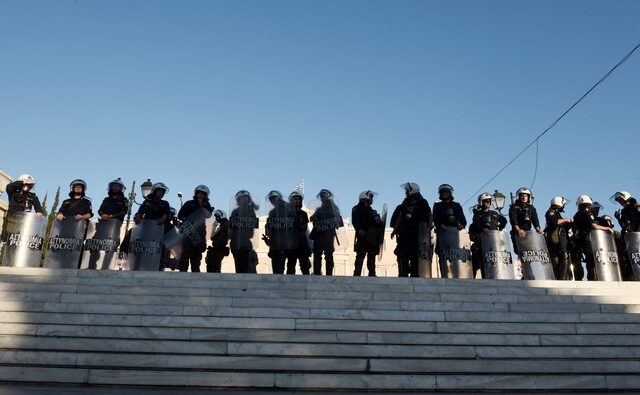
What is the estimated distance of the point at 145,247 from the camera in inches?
357

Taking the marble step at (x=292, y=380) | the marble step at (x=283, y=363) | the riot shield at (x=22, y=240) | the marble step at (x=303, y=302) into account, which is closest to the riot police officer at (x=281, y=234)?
the marble step at (x=303, y=302)

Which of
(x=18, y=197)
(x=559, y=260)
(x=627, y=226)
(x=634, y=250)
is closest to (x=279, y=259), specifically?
(x=18, y=197)

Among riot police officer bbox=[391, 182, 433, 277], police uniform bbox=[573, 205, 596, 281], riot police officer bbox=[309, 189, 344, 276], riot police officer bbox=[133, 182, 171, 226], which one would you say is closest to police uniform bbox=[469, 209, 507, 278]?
riot police officer bbox=[391, 182, 433, 277]

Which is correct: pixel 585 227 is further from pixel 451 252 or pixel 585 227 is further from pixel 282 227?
pixel 282 227

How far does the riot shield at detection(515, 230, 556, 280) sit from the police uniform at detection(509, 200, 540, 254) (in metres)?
0.09

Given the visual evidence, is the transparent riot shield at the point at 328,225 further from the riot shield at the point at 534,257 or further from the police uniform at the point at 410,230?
the riot shield at the point at 534,257

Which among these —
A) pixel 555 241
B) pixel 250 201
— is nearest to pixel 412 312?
pixel 250 201

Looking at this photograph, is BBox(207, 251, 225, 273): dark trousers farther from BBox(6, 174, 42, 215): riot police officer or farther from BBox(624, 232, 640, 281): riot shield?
BBox(624, 232, 640, 281): riot shield

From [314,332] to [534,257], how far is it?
559 cm

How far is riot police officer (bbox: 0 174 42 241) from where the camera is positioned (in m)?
8.89

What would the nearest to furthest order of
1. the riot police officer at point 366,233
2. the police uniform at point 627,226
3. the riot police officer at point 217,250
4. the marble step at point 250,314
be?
the marble step at point 250,314
the riot police officer at point 366,233
the police uniform at point 627,226
the riot police officer at point 217,250

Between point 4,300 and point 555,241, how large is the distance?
9138 millimetres

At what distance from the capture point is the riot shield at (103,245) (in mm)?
9227

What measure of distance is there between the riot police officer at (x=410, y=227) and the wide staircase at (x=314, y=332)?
177cm
